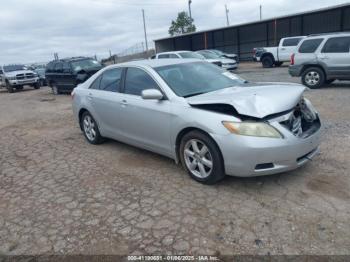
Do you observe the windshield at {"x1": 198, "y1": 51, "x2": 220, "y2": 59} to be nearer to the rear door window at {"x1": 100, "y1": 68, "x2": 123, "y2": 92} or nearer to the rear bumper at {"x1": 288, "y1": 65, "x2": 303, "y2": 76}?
the rear bumper at {"x1": 288, "y1": 65, "x2": 303, "y2": 76}

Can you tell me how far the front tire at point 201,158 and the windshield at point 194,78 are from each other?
0.68m

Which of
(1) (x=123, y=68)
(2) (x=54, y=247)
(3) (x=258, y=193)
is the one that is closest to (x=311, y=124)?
(3) (x=258, y=193)

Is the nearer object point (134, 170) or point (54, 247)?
point (54, 247)

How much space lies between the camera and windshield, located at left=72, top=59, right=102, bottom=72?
1504 centimetres

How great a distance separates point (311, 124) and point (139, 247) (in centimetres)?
269

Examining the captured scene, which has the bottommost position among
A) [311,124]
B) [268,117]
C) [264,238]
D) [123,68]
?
[264,238]

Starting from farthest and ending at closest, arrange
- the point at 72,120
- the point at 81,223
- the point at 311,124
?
1. the point at 72,120
2. the point at 311,124
3. the point at 81,223

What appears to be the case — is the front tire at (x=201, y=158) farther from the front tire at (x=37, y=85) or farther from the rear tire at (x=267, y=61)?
the front tire at (x=37, y=85)

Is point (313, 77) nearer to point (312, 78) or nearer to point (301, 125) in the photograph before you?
point (312, 78)

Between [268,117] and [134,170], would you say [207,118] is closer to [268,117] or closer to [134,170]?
[268,117]

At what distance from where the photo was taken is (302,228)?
118 inches

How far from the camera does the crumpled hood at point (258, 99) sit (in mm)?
3543

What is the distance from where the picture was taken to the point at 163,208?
141 inches

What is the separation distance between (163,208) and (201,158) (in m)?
0.79
